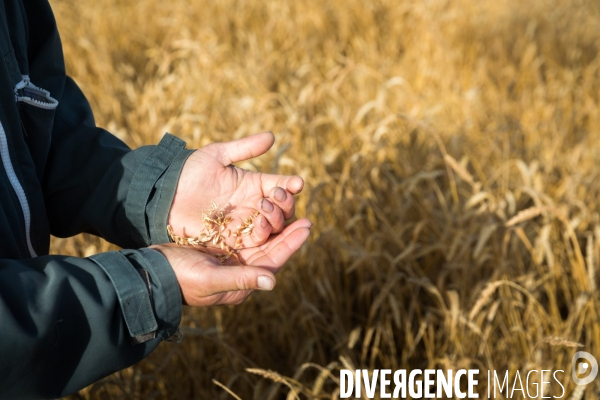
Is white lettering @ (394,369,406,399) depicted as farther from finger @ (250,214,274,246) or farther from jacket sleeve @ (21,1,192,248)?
jacket sleeve @ (21,1,192,248)

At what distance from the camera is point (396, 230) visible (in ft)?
6.57

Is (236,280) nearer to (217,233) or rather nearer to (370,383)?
(217,233)

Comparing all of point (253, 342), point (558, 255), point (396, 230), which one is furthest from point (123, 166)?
point (558, 255)

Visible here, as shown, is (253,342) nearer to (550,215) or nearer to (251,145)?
(251,145)

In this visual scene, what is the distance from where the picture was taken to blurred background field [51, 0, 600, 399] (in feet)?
5.23

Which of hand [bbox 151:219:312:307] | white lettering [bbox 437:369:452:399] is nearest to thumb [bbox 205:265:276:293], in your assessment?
hand [bbox 151:219:312:307]

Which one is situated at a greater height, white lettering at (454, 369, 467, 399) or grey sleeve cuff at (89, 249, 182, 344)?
grey sleeve cuff at (89, 249, 182, 344)

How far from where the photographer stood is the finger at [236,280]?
901 mm

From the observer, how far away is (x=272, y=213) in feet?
3.64

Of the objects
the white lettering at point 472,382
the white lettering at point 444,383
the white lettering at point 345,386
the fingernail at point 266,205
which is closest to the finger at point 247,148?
the fingernail at point 266,205

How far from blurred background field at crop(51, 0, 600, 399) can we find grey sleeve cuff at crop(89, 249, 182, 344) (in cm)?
32

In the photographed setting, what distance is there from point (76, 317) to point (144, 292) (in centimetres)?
10

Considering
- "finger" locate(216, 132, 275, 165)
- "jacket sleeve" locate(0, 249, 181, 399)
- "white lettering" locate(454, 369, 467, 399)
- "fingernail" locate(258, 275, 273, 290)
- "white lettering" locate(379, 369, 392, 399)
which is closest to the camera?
"jacket sleeve" locate(0, 249, 181, 399)

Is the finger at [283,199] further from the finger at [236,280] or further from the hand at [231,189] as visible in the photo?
the finger at [236,280]
